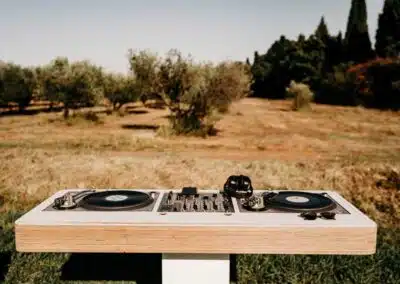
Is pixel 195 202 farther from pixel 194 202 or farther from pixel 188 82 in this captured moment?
pixel 188 82

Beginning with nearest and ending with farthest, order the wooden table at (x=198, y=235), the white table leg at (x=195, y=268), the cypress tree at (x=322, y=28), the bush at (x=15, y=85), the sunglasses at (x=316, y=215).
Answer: the wooden table at (x=198, y=235) < the sunglasses at (x=316, y=215) < the white table leg at (x=195, y=268) < the bush at (x=15, y=85) < the cypress tree at (x=322, y=28)

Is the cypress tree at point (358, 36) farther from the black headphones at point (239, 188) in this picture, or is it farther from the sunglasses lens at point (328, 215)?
the sunglasses lens at point (328, 215)

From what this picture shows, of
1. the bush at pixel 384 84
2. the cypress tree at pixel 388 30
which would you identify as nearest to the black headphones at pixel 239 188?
the bush at pixel 384 84

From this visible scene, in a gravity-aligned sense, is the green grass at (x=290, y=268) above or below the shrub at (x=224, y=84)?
below

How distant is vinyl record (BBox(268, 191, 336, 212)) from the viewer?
304cm

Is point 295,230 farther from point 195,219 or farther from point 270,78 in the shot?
point 270,78

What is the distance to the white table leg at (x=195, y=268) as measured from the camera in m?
3.03

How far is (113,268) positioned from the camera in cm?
446

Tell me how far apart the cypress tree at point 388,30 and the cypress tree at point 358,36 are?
6.53ft

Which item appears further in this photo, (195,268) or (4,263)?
(4,263)

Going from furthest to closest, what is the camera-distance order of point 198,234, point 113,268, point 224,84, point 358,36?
point 358,36
point 224,84
point 113,268
point 198,234

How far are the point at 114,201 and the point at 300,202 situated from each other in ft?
4.47

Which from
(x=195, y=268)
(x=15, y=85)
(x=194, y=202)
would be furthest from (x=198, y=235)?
(x=15, y=85)

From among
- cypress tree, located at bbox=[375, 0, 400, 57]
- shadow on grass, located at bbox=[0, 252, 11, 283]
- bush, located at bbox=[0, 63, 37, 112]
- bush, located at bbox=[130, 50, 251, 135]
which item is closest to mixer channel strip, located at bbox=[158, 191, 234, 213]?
shadow on grass, located at bbox=[0, 252, 11, 283]
